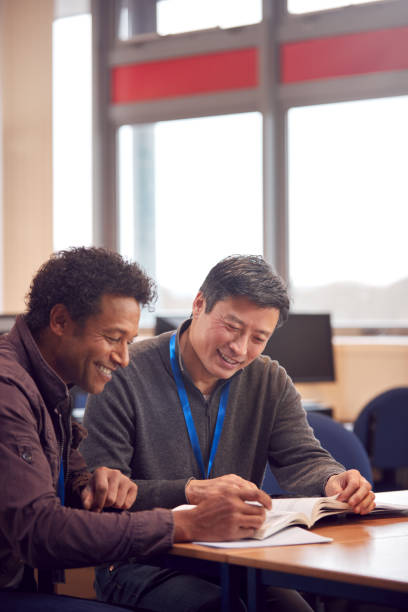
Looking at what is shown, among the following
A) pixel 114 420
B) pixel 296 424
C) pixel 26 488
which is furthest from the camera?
pixel 296 424

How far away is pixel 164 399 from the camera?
6.98ft

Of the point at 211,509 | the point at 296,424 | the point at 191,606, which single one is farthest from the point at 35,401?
the point at 296,424

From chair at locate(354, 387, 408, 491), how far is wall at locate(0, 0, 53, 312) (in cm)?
346

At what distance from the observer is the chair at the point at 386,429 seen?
3.87m

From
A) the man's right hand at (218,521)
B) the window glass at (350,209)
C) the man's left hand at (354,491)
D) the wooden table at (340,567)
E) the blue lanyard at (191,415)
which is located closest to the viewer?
the wooden table at (340,567)

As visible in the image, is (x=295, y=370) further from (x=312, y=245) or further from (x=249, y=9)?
(x=249, y=9)

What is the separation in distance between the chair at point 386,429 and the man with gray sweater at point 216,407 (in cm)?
169

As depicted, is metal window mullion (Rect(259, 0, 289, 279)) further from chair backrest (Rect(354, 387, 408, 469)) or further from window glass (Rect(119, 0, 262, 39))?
chair backrest (Rect(354, 387, 408, 469))

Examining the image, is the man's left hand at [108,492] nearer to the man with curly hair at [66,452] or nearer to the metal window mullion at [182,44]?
the man with curly hair at [66,452]

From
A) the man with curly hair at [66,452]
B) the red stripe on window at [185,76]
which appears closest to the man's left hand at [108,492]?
the man with curly hair at [66,452]

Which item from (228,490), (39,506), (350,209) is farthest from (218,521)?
(350,209)

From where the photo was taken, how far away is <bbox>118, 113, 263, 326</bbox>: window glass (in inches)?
241

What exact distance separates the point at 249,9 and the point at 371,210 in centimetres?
182

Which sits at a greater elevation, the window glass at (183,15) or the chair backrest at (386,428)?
the window glass at (183,15)
